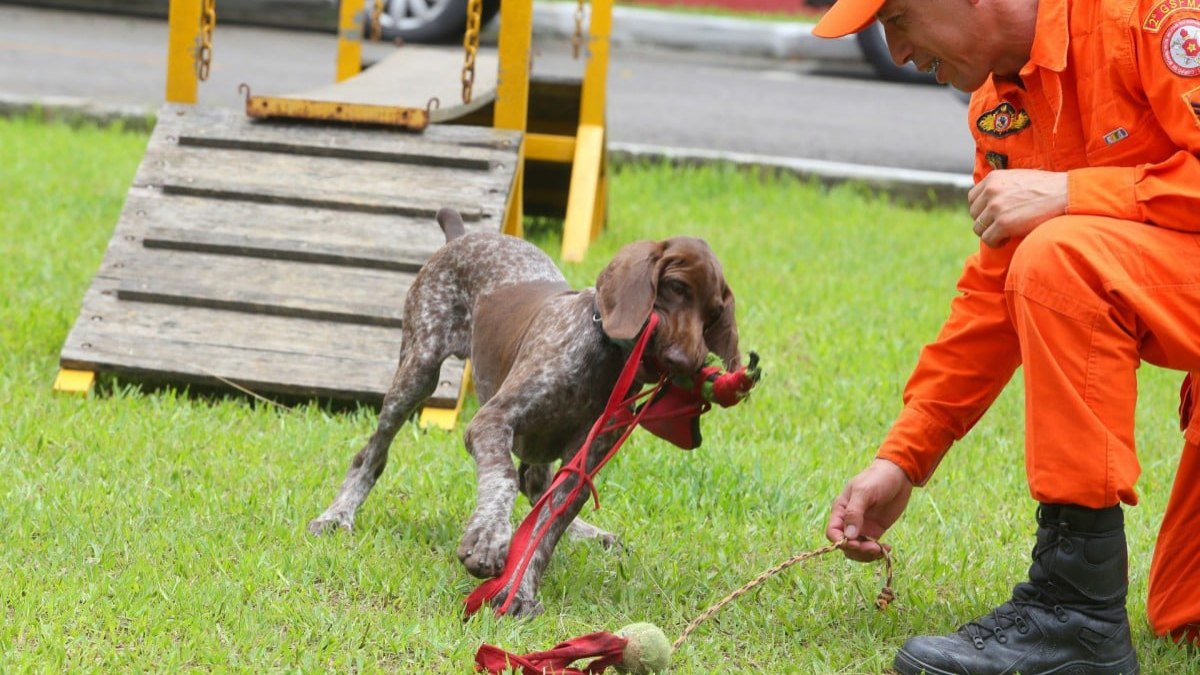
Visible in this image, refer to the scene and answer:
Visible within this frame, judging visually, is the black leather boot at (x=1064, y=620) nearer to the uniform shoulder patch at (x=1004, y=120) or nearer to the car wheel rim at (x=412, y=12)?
the uniform shoulder patch at (x=1004, y=120)

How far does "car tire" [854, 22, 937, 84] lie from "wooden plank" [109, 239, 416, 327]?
380 inches

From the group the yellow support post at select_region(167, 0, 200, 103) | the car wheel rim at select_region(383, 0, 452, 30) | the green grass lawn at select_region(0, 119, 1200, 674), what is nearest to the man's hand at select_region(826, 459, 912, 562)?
the green grass lawn at select_region(0, 119, 1200, 674)

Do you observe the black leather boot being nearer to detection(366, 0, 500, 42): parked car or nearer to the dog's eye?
the dog's eye

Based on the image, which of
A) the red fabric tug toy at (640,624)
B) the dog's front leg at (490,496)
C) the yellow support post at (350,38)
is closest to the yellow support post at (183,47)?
the yellow support post at (350,38)

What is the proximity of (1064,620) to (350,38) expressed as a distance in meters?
5.36

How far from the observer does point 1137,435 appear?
5.34m

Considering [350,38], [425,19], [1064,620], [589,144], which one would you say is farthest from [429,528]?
[425,19]

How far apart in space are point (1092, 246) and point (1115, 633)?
830 millimetres

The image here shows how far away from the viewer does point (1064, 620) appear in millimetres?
3188

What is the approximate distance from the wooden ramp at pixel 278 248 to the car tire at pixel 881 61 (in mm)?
9147

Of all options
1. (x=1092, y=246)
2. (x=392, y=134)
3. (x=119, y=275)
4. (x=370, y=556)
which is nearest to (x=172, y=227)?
(x=119, y=275)

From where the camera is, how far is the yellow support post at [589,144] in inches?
277

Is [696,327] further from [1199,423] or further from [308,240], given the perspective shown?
[308,240]

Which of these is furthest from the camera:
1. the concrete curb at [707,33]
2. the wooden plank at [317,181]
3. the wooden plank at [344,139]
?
the concrete curb at [707,33]
